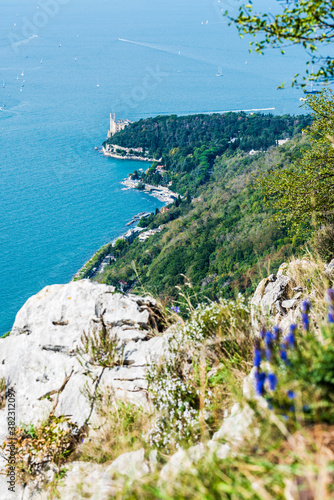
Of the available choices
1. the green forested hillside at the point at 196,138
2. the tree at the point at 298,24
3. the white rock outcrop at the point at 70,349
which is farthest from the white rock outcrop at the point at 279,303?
the green forested hillside at the point at 196,138

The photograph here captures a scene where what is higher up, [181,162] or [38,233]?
[181,162]

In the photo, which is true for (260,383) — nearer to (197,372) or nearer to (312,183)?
(197,372)

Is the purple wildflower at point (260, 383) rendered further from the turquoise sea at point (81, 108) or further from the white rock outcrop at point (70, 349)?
the turquoise sea at point (81, 108)

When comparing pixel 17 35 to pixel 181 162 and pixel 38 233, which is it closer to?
pixel 181 162

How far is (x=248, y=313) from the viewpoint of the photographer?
Result: 4.09 metres

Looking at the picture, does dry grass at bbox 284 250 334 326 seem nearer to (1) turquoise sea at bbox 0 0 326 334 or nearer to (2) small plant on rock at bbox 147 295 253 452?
(2) small plant on rock at bbox 147 295 253 452

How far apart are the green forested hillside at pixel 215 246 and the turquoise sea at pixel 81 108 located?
54.2 ft

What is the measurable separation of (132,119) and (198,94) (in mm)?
25463

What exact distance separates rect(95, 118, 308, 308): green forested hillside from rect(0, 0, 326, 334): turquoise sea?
54.2 ft

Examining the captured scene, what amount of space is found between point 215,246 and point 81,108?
105 metres

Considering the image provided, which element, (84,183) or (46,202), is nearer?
(46,202)

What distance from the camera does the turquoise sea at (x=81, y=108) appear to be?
79688 millimetres

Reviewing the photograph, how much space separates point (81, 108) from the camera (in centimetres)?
13512

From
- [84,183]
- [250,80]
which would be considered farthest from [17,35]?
[84,183]
